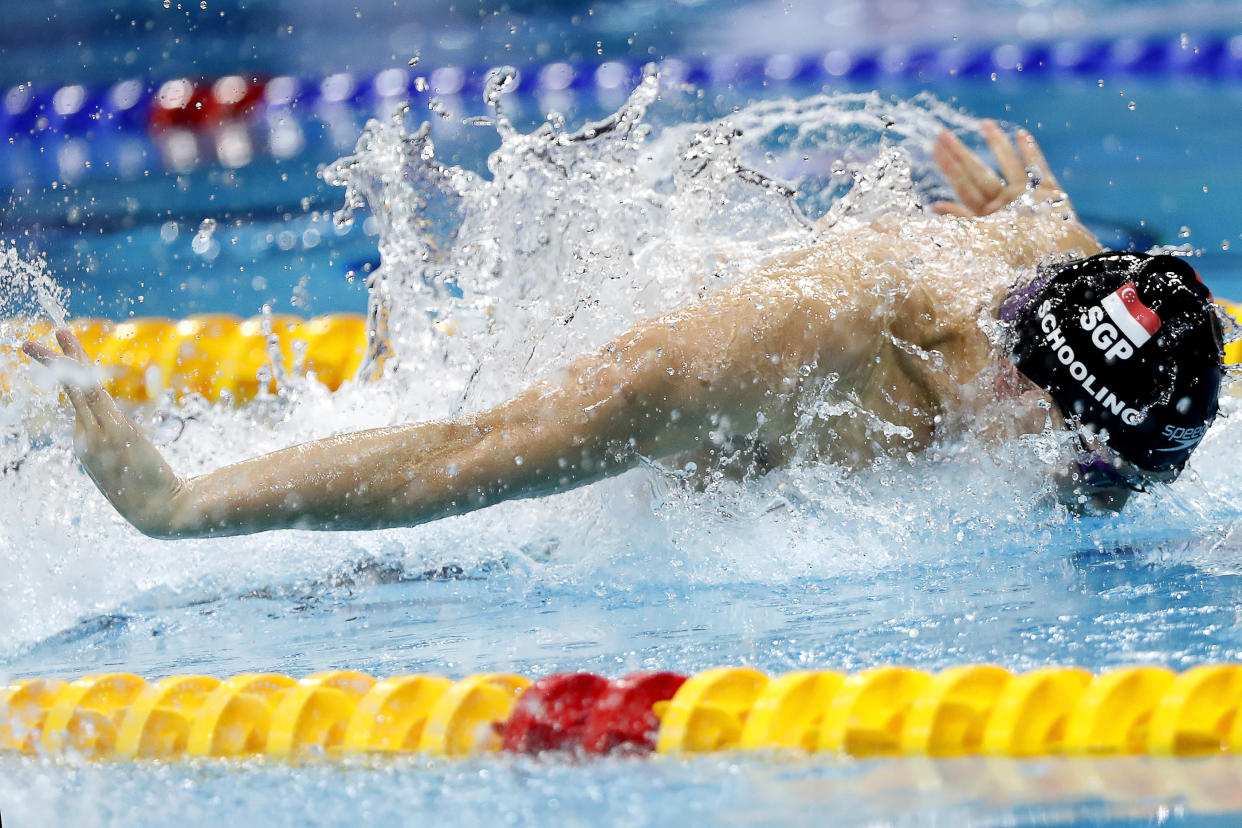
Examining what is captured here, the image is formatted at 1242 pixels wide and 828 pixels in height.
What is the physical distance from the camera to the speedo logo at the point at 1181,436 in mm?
2027

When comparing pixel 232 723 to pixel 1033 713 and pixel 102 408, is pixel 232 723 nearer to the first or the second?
pixel 102 408

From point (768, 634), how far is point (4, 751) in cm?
104

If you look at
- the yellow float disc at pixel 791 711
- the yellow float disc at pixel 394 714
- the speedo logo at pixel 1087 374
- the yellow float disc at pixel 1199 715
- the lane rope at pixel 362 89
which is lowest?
the yellow float disc at pixel 1199 715

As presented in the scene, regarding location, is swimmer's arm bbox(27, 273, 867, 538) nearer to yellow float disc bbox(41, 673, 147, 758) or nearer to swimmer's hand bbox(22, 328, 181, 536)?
swimmer's hand bbox(22, 328, 181, 536)

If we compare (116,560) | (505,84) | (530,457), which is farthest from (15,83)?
(530,457)

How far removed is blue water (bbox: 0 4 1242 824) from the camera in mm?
1315

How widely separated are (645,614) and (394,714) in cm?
61

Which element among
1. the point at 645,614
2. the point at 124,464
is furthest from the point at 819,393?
the point at 124,464

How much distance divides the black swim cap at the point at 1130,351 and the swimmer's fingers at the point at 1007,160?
93 cm

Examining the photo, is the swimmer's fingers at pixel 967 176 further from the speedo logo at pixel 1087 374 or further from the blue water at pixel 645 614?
the speedo logo at pixel 1087 374

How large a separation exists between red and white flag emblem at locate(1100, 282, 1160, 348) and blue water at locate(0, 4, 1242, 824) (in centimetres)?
38

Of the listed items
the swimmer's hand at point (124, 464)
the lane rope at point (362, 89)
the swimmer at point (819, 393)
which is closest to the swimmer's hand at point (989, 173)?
the swimmer at point (819, 393)

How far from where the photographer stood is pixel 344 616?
221 cm

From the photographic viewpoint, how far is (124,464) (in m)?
1.83
